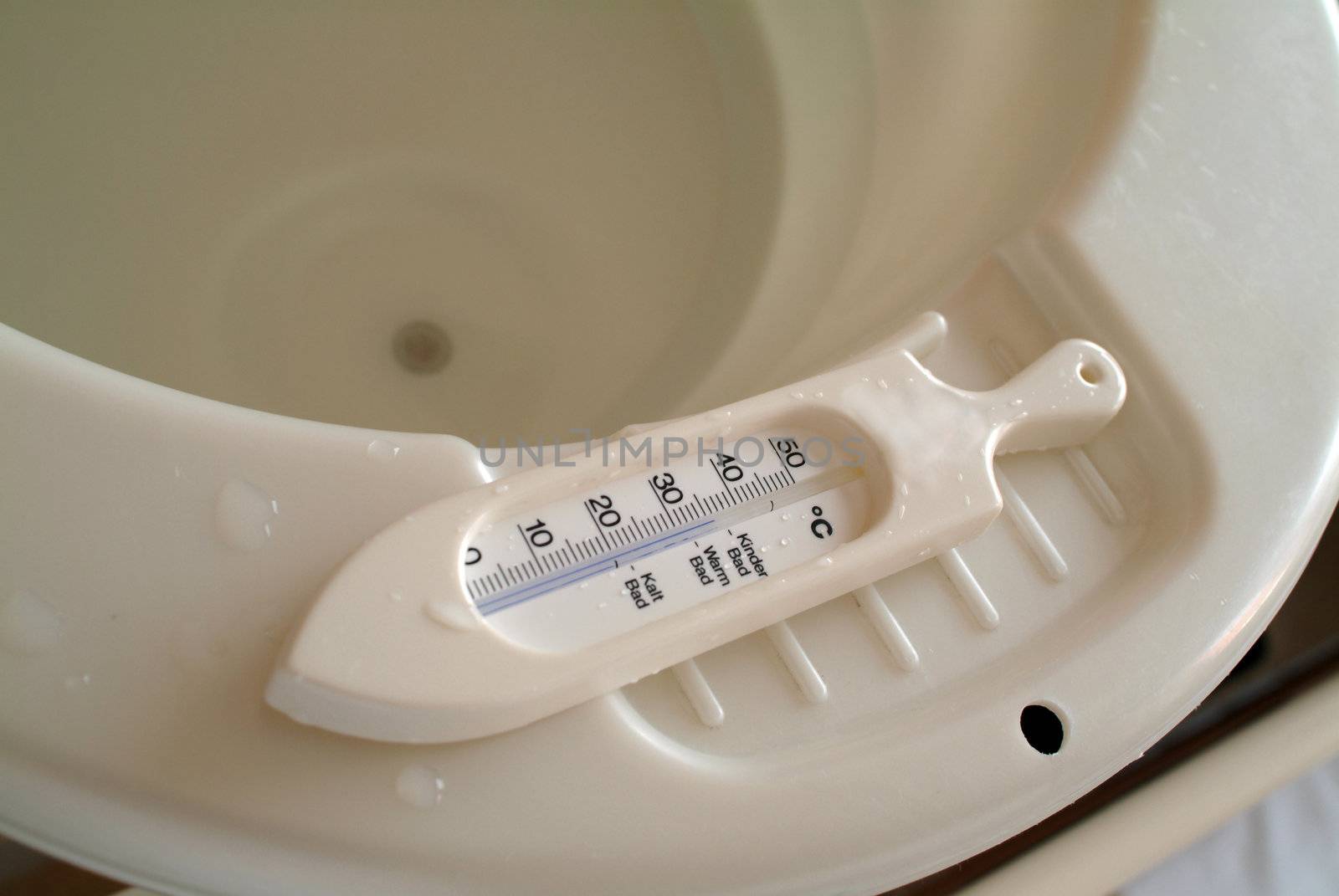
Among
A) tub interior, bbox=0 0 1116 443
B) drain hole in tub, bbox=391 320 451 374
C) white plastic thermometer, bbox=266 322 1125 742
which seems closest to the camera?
white plastic thermometer, bbox=266 322 1125 742

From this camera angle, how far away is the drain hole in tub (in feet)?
2.45

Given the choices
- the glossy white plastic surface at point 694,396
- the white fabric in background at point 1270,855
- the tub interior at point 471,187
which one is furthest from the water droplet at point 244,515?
the white fabric in background at point 1270,855

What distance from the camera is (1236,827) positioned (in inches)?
31.3

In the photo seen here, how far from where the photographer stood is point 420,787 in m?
0.30

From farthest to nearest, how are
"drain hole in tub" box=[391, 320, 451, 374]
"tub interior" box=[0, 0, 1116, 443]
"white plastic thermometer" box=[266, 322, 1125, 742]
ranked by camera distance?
"drain hole in tub" box=[391, 320, 451, 374] → "tub interior" box=[0, 0, 1116, 443] → "white plastic thermometer" box=[266, 322, 1125, 742]

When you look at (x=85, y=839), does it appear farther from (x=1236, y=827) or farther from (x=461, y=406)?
(x=1236, y=827)

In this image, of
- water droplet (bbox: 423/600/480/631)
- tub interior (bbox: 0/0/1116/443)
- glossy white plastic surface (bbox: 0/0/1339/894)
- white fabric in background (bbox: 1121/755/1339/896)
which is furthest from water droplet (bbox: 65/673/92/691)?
white fabric in background (bbox: 1121/755/1339/896)

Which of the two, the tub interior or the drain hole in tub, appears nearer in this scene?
the tub interior

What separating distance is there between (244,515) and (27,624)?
0.07m

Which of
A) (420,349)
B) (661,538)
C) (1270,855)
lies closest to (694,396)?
(661,538)

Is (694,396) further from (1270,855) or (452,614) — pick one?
(1270,855)

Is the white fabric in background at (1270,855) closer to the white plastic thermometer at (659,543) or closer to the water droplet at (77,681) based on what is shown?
the white plastic thermometer at (659,543)

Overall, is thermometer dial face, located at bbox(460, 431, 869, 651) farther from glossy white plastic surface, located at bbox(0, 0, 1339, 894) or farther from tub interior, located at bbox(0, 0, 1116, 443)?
tub interior, located at bbox(0, 0, 1116, 443)

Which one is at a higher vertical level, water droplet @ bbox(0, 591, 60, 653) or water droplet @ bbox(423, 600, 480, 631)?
water droplet @ bbox(0, 591, 60, 653)
